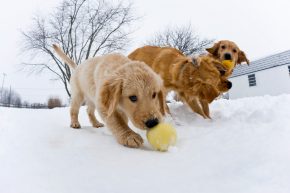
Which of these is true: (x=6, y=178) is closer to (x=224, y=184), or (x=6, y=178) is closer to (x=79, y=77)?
(x=224, y=184)

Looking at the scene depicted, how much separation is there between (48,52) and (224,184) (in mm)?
22269

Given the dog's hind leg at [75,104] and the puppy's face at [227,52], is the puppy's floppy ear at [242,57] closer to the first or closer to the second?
the puppy's face at [227,52]

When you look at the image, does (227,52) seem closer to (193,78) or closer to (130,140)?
(193,78)

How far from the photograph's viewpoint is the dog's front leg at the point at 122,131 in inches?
109

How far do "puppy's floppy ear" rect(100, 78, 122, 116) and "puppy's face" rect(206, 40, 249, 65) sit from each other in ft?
10.7

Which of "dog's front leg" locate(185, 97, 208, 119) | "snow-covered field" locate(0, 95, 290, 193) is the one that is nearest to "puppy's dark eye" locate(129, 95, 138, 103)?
"snow-covered field" locate(0, 95, 290, 193)

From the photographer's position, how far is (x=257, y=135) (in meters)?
2.64

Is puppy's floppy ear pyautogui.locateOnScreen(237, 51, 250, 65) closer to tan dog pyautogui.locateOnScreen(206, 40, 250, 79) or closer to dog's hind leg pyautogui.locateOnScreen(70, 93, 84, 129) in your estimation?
tan dog pyautogui.locateOnScreen(206, 40, 250, 79)

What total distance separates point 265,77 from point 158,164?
91.5 ft

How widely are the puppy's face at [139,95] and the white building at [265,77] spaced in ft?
80.3

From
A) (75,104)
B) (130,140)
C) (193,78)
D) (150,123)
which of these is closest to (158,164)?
(150,123)

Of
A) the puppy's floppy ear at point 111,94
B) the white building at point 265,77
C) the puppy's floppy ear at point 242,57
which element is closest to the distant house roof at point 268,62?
the white building at point 265,77

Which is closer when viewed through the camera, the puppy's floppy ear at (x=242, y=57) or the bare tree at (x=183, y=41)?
the puppy's floppy ear at (x=242, y=57)

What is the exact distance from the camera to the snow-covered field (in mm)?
1721
